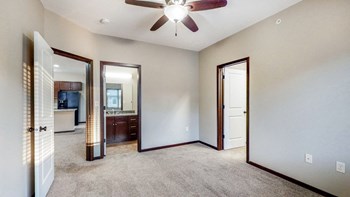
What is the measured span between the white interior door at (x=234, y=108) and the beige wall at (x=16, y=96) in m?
3.63

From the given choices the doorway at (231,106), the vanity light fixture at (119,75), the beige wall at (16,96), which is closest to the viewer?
the beige wall at (16,96)

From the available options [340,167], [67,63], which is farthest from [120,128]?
[340,167]

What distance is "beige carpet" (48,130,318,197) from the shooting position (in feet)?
7.27

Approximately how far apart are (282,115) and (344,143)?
2.53 ft

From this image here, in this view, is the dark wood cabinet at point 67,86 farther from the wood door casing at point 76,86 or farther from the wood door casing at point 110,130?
the wood door casing at point 110,130

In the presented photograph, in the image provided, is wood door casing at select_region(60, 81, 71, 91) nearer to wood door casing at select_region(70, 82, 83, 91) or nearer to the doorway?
wood door casing at select_region(70, 82, 83, 91)

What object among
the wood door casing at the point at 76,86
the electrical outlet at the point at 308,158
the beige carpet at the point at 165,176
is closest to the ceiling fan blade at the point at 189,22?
the beige carpet at the point at 165,176

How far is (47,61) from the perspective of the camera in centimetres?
220

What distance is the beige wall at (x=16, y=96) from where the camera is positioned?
147cm

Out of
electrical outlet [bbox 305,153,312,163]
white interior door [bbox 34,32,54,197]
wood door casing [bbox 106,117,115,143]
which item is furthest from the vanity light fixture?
electrical outlet [bbox 305,153,312,163]

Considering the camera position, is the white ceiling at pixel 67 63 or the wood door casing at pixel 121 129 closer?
the wood door casing at pixel 121 129

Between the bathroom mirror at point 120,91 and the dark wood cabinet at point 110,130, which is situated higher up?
the bathroom mirror at point 120,91

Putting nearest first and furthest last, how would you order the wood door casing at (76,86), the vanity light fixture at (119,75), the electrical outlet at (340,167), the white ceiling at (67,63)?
the electrical outlet at (340,167)
the white ceiling at (67,63)
the vanity light fixture at (119,75)
the wood door casing at (76,86)

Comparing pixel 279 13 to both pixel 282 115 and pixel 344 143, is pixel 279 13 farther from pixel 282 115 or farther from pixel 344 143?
pixel 344 143
